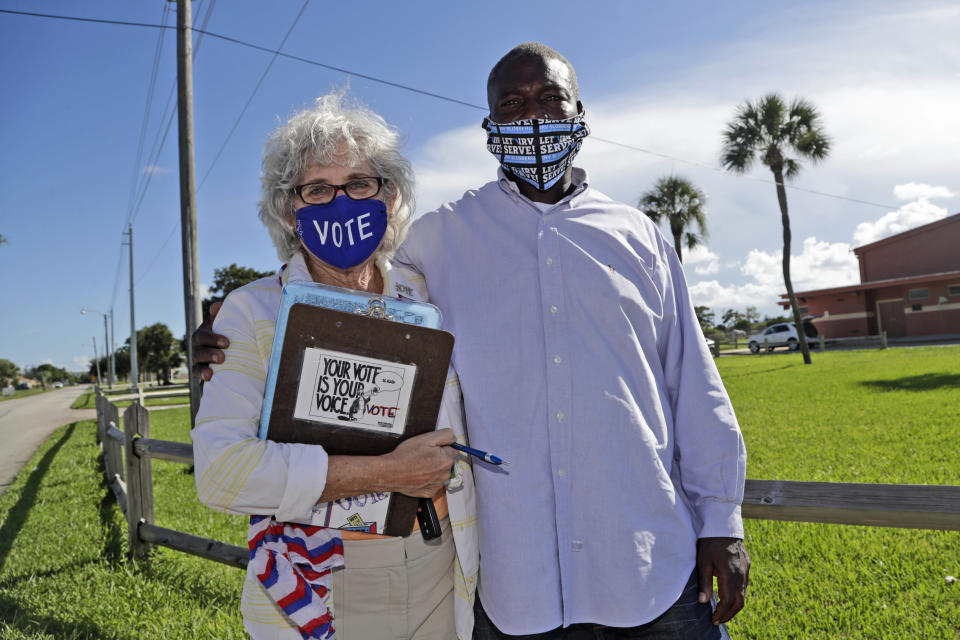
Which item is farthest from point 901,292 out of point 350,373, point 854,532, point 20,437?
point 350,373

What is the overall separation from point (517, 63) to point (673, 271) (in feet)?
2.80

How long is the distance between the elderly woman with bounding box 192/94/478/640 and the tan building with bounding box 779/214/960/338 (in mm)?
41471

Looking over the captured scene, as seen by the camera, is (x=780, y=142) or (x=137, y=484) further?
(x=780, y=142)

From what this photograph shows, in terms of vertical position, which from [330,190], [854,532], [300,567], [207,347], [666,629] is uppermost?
[330,190]

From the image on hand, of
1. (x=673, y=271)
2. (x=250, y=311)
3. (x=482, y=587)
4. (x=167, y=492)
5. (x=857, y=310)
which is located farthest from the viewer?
(x=857, y=310)

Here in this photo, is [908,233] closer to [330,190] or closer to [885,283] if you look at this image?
[885,283]

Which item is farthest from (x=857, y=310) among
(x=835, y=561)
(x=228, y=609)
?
(x=228, y=609)

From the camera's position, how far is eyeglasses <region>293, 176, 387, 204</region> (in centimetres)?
192

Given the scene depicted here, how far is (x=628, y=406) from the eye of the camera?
5.99 ft

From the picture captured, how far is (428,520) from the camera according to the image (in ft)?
5.95

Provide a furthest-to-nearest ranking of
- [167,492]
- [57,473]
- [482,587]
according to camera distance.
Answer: [57,473] → [167,492] → [482,587]

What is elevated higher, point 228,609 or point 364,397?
point 364,397

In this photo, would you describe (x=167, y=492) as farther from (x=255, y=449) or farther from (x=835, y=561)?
(x=255, y=449)

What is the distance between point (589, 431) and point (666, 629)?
1.87 ft
